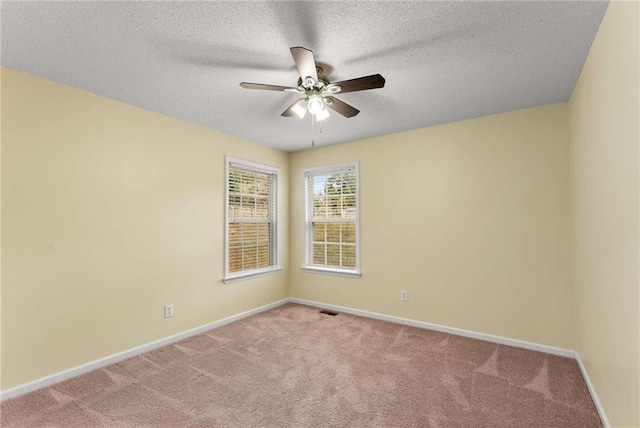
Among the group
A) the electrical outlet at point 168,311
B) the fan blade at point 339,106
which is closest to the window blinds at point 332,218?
the fan blade at point 339,106

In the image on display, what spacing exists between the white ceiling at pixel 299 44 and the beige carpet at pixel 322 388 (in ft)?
8.01

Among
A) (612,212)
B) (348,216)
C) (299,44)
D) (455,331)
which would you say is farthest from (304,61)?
(455,331)

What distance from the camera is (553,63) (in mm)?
2240

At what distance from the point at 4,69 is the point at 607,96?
4049 millimetres

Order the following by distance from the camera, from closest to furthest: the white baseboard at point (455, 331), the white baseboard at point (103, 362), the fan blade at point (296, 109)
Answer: the white baseboard at point (103, 362)
the fan blade at point (296, 109)
the white baseboard at point (455, 331)

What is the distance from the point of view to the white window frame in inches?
157

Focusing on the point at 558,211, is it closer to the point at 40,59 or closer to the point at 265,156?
the point at 265,156

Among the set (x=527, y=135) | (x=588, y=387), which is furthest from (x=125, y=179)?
(x=588, y=387)

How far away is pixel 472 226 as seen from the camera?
344 centimetres

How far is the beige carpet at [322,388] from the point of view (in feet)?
6.70

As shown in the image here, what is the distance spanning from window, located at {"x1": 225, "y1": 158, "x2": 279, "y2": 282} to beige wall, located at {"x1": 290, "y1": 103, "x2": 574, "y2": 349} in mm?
1143

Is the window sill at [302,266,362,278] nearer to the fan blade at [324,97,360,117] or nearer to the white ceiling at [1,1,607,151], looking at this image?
the white ceiling at [1,1,607,151]

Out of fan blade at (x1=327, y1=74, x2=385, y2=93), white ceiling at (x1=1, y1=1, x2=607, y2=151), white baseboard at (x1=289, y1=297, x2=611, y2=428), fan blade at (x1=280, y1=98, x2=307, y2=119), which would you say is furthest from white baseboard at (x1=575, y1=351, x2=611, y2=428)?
fan blade at (x1=280, y1=98, x2=307, y2=119)

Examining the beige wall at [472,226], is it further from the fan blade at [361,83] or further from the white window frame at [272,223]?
the fan blade at [361,83]
